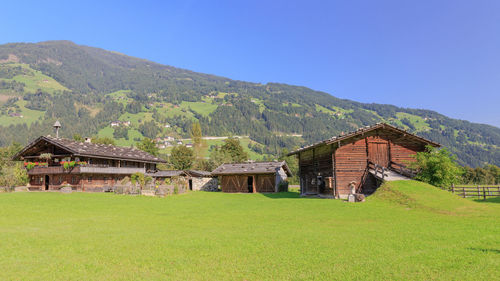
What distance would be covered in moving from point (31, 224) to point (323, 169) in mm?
26033

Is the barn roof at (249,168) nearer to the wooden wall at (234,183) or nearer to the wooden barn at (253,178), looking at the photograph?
the wooden barn at (253,178)

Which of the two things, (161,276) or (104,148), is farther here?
(104,148)

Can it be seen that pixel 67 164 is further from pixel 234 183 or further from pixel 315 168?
pixel 315 168

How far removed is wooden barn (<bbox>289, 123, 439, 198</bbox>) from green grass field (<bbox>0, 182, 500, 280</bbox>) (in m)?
11.3

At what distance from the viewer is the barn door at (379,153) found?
30.5 meters

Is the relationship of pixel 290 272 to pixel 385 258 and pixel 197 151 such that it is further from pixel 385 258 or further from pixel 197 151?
pixel 197 151

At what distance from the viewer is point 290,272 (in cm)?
762

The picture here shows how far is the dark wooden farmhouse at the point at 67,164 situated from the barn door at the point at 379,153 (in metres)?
34.4

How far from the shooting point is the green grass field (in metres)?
7.62

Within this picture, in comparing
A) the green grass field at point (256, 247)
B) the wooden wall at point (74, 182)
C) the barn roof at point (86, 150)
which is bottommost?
the green grass field at point (256, 247)

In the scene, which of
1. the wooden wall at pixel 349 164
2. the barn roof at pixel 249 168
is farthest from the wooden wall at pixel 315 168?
the barn roof at pixel 249 168

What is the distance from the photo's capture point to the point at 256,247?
10234 millimetres

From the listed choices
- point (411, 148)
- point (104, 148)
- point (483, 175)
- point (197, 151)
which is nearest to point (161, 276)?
point (411, 148)

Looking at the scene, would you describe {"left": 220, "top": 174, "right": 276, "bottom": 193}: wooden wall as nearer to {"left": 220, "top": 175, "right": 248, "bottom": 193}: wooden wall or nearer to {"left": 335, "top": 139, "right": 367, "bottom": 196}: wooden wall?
{"left": 220, "top": 175, "right": 248, "bottom": 193}: wooden wall
